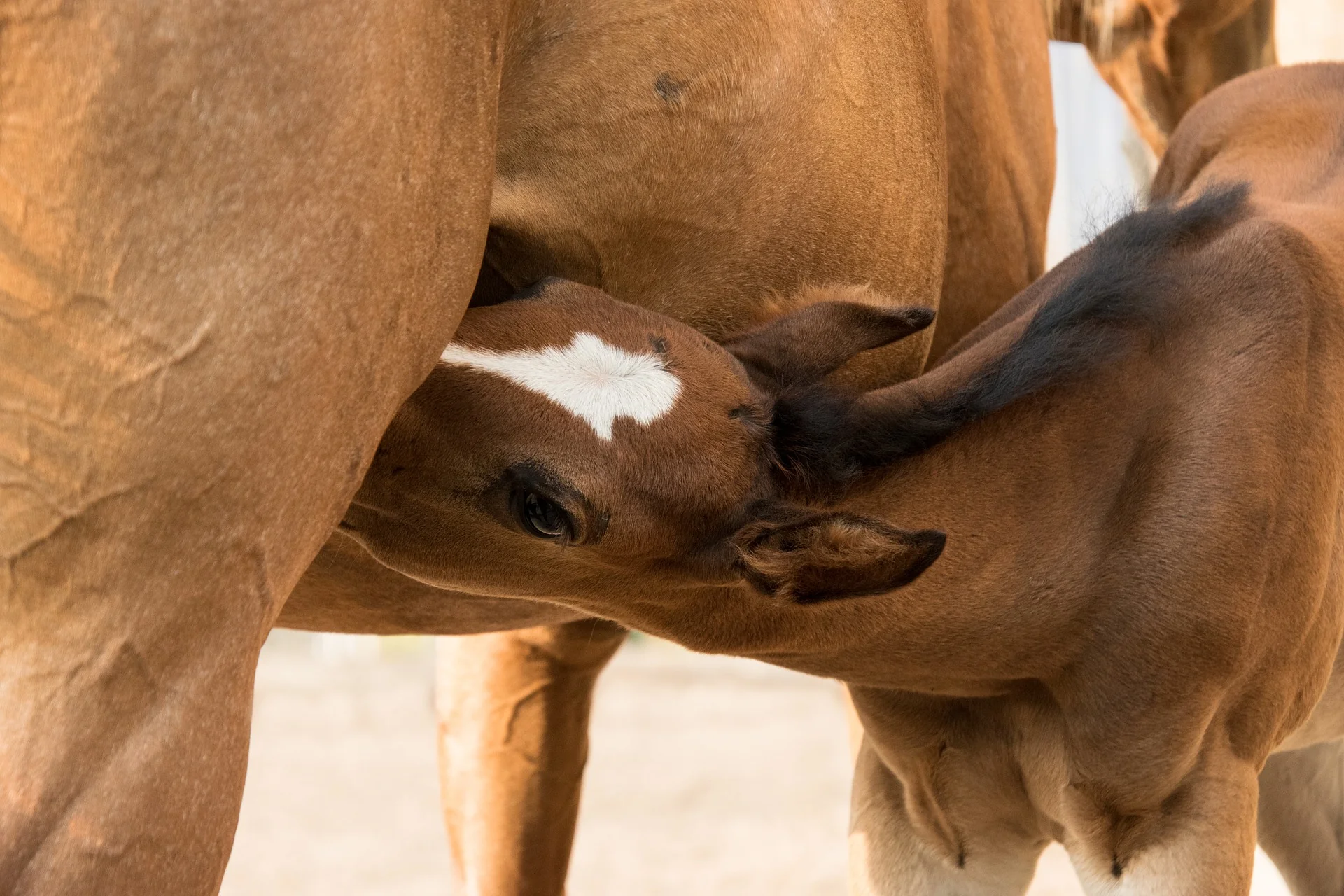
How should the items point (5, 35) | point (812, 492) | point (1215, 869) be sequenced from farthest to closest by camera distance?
point (1215, 869) → point (812, 492) → point (5, 35)

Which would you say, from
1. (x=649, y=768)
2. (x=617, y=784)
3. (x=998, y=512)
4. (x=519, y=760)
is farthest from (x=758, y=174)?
(x=649, y=768)

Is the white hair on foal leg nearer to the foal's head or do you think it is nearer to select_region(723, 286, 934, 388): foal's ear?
the foal's head

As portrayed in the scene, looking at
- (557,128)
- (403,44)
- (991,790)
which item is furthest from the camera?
(991,790)

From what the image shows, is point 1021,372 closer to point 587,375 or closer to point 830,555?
point 830,555

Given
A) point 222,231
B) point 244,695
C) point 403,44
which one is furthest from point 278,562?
point 403,44

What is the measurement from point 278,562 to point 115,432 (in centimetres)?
15

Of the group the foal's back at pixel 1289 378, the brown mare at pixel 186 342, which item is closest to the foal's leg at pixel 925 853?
the foal's back at pixel 1289 378

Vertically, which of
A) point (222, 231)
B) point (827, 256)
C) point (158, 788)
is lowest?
point (158, 788)

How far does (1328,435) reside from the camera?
206 cm

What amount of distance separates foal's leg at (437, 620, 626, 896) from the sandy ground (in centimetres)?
A: 142

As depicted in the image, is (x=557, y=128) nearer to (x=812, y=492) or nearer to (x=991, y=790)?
(x=812, y=492)

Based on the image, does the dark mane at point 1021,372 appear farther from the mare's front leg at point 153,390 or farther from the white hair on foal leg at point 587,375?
the mare's front leg at point 153,390

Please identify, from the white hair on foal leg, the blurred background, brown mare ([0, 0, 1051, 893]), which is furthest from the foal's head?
the blurred background

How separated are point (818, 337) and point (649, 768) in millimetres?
4262
